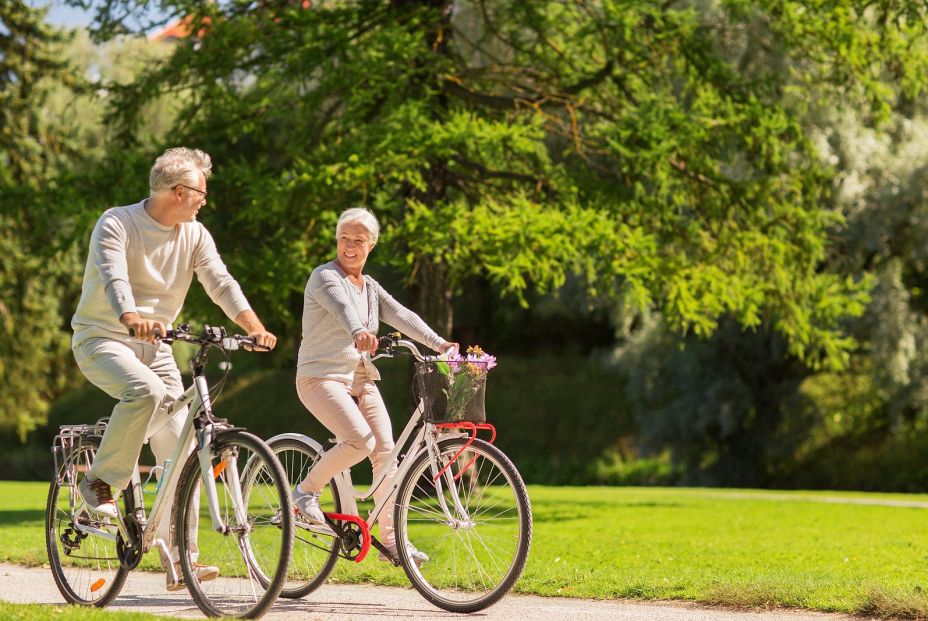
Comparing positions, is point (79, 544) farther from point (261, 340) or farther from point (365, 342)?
point (365, 342)

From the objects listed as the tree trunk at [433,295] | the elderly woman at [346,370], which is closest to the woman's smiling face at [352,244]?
the elderly woman at [346,370]

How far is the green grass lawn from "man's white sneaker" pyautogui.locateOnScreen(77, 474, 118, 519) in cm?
183

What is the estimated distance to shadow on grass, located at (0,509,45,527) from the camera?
1219cm

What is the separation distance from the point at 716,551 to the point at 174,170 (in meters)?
5.70

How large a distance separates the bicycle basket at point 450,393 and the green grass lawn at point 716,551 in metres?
1.49

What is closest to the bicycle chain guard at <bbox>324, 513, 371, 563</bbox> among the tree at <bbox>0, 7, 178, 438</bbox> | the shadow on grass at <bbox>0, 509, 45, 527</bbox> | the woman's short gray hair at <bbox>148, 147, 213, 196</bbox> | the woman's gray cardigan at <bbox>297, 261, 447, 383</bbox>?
the woman's gray cardigan at <bbox>297, 261, 447, 383</bbox>

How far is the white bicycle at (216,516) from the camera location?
17.5ft

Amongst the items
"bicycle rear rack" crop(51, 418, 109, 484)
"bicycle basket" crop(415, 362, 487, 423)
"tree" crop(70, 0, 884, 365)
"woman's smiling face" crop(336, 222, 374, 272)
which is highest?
"tree" crop(70, 0, 884, 365)

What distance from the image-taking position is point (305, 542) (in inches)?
249

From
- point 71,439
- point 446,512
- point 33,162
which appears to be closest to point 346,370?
point 446,512

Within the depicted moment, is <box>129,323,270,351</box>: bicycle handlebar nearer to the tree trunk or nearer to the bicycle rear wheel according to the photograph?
the bicycle rear wheel

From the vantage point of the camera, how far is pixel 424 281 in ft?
48.2

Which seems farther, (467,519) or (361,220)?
(361,220)

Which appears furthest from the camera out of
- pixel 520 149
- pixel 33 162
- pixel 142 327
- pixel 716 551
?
pixel 33 162
